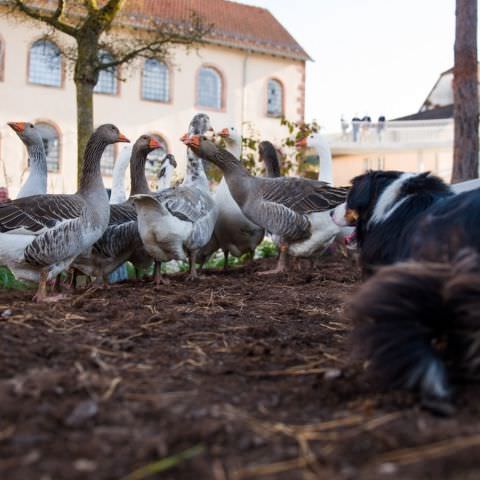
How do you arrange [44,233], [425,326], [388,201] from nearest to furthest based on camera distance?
[425,326] < [388,201] < [44,233]

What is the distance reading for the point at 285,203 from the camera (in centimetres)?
791

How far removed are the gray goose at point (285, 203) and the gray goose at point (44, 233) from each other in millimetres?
2320

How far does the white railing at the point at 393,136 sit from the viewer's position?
1346 inches

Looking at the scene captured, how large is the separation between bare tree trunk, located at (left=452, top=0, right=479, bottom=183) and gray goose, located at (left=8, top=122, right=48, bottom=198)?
20.9ft

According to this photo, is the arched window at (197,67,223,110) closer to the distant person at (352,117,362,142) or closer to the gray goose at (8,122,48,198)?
the distant person at (352,117,362,142)

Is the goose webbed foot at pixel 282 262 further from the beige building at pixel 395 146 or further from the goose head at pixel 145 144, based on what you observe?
the beige building at pixel 395 146

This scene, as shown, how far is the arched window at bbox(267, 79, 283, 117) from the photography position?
3719 cm

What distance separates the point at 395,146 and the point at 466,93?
25.8 meters

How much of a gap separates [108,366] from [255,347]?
2.62 ft

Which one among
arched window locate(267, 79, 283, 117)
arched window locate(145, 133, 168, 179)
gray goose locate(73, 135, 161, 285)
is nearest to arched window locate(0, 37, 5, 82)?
arched window locate(145, 133, 168, 179)

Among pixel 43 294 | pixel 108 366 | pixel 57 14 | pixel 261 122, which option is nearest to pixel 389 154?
pixel 261 122

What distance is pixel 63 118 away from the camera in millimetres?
32188

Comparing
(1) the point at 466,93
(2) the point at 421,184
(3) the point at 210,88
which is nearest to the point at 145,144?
(2) the point at 421,184

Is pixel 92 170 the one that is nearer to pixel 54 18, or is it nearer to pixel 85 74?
pixel 85 74
